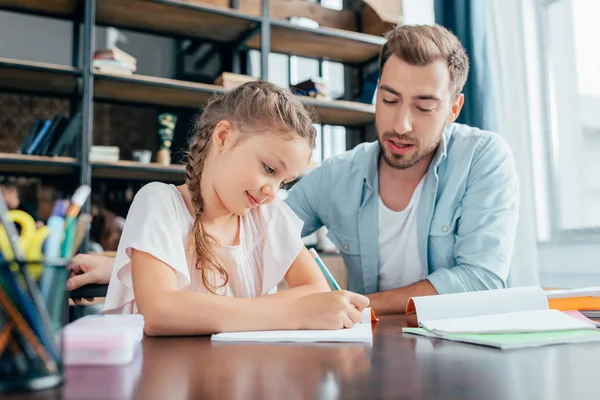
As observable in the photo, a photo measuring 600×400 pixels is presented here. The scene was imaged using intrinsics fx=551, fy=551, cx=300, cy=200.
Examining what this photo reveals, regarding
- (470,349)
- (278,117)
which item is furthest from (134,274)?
(470,349)

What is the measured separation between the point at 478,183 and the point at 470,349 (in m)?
1.03

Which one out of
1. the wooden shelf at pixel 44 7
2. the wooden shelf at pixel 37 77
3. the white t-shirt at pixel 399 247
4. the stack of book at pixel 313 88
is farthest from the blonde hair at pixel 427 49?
the wooden shelf at pixel 44 7

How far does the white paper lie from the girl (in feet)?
0.44

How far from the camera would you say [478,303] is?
2.94ft

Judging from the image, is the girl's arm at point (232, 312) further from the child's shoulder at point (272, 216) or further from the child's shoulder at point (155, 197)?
the child's shoulder at point (272, 216)

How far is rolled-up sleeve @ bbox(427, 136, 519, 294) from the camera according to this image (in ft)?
4.70

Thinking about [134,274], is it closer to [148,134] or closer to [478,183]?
[478,183]

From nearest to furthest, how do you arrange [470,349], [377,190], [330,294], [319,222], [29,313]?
1. [29,313]
2. [470,349]
3. [330,294]
4. [377,190]
5. [319,222]

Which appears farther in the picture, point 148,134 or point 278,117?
point 148,134

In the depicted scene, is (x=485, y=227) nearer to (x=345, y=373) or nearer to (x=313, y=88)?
(x=345, y=373)

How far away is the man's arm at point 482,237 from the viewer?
1.37 meters

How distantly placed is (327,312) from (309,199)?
39.1 inches

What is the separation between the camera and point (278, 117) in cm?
110

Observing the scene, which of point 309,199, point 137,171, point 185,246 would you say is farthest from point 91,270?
point 137,171
